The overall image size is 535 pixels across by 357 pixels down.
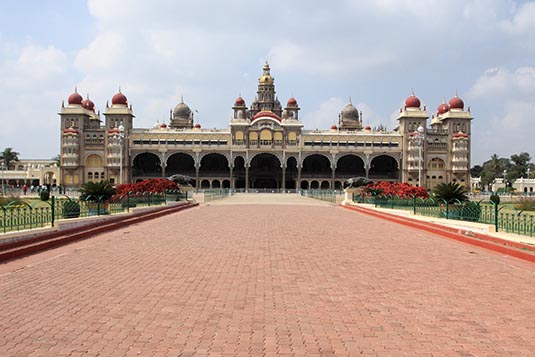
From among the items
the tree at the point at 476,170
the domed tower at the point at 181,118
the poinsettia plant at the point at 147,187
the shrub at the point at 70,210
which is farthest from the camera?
the tree at the point at 476,170

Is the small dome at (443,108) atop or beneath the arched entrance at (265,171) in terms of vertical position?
atop

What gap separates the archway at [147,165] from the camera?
7425cm

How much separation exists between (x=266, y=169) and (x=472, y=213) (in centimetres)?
6188

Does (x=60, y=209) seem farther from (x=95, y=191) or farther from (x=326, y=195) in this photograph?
(x=326, y=195)

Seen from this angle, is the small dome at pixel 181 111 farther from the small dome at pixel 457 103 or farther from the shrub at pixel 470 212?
the shrub at pixel 470 212

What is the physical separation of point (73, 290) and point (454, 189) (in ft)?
47.3

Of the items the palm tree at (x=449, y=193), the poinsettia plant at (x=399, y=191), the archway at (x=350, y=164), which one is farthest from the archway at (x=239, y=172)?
the palm tree at (x=449, y=193)

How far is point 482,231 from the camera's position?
12.2 m

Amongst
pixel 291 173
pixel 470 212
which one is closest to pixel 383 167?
pixel 291 173

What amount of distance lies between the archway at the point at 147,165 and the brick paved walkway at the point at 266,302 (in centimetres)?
6501

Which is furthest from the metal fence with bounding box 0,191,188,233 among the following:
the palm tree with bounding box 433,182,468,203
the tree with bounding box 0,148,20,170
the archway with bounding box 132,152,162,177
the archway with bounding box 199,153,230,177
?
the tree with bounding box 0,148,20,170

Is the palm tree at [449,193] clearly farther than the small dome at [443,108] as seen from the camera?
No

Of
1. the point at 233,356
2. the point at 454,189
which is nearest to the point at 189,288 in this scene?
the point at 233,356

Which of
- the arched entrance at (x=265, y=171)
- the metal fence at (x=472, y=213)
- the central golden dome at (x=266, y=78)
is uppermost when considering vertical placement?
the central golden dome at (x=266, y=78)
